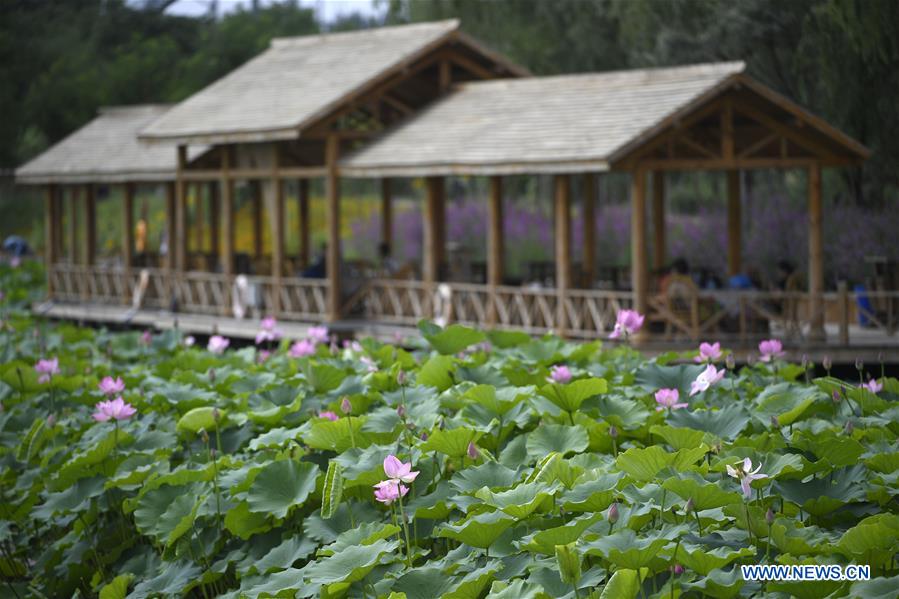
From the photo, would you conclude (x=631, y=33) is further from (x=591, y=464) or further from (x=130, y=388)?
(x=591, y=464)

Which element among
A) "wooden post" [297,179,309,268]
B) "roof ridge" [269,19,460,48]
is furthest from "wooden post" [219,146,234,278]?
"roof ridge" [269,19,460,48]

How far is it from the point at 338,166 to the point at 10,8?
2793cm

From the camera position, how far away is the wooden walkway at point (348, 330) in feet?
50.5

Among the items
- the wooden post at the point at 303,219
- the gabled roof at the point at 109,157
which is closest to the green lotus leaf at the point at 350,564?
the wooden post at the point at 303,219

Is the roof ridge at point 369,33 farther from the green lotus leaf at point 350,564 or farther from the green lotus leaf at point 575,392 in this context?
the green lotus leaf at point 350,564

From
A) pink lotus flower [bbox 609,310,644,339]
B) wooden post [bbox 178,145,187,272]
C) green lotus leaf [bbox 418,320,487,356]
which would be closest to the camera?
pink lotus flower [bbox 609,310,644,339]

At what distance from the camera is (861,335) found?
16.3 metres

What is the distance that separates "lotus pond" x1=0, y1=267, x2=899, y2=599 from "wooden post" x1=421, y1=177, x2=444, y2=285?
32.5 feet

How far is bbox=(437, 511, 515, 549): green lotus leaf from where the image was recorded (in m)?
4.77

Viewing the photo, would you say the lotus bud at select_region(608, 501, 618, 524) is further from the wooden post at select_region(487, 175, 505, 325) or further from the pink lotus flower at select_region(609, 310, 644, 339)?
the wooden post at select_region(487, 175, 505, 325)

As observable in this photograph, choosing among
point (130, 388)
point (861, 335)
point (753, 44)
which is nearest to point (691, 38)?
point (753, 44)

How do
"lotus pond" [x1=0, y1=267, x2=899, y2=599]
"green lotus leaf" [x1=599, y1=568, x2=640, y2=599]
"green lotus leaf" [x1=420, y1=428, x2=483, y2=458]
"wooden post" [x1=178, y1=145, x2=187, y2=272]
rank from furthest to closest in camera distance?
"wooden post" [x1=178, y1=145, x2=187, y2=272] → "green lotus leaf" [x1=420, y1=428, x2=483, y2=458] → "lotus pond" [x1=0, y1=267, x2=899, y2=599] → "green lotus leaf" [x1=599, y1=568, x2=640, y2=599]

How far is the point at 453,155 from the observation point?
1778 cm

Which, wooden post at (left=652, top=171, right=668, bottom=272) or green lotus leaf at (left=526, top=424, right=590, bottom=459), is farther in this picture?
wooden post at (left=652, top=171, right=668, bottom=272)
